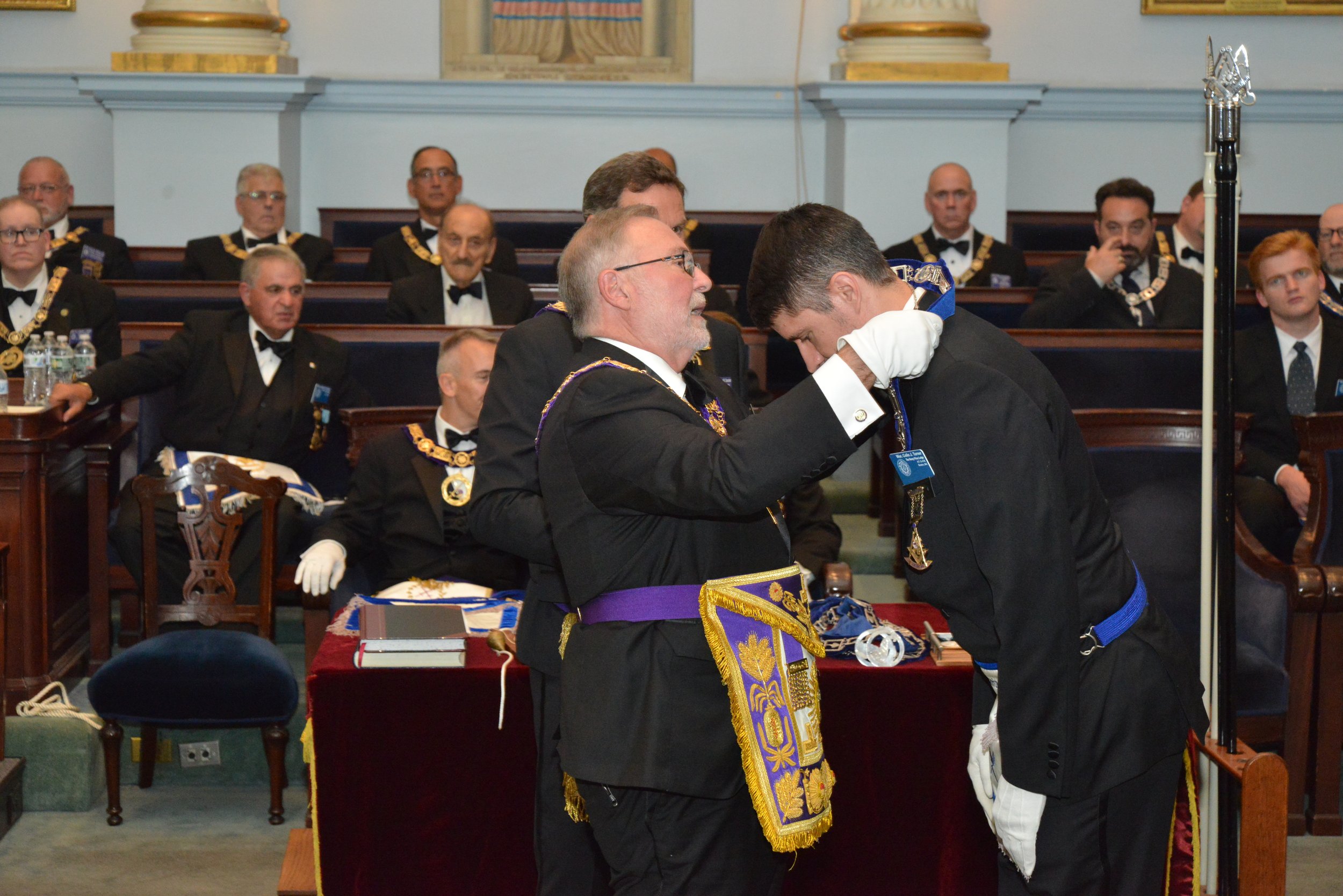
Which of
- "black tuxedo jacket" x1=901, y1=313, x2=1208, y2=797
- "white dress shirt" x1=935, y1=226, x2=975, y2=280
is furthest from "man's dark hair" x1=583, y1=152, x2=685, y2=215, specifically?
"white dress shirt" x1=935, y1=226, x2=975, y2=280

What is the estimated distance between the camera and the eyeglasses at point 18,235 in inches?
218

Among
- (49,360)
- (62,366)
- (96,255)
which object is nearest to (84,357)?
(62,366)

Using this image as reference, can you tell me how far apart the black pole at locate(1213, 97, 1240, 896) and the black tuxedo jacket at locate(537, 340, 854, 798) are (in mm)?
946

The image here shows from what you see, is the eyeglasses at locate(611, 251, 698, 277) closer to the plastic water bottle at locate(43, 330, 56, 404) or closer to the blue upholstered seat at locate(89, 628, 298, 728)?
the blue upholstered seat at locate(89, 628, 298, 728)

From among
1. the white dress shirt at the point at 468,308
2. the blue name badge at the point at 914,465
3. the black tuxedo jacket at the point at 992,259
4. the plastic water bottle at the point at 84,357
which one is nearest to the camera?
the blue name badge at the point at 914,465

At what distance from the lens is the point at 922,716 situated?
2.86m

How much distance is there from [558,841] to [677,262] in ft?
3.36

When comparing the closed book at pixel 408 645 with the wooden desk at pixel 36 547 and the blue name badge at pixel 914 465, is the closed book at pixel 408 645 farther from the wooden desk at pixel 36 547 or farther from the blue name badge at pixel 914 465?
the wooden desk at pixel 36 547

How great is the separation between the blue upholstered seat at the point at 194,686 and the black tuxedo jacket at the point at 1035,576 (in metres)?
2.25

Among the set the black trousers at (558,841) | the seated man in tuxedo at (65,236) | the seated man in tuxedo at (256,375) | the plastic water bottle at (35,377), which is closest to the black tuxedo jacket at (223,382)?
the seated man in tuxedo at (256,375)

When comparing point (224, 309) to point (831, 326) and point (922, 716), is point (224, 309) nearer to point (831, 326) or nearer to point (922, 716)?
point (922, 716)

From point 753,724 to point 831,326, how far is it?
0.54 metres

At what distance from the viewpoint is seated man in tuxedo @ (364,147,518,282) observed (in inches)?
271

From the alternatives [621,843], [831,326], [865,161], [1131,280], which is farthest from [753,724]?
[865,161]
